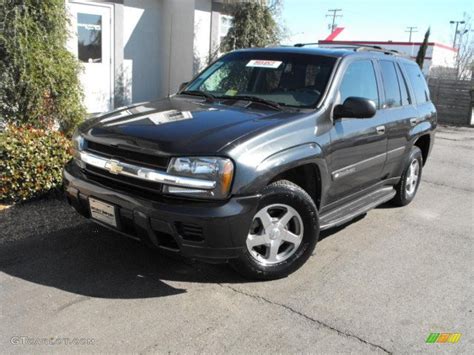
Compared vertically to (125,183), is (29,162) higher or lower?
lower

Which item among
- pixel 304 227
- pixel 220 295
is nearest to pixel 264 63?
pixel 304 227

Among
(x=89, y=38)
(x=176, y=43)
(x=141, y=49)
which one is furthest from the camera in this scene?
(x=176, y=43)

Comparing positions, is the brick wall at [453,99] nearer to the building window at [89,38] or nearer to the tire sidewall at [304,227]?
the building window at [89,38]

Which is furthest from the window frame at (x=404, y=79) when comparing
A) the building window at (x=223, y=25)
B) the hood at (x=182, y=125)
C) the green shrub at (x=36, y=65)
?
the building window at (x=223, y=25)

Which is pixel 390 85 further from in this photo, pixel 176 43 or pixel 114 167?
pixel 176 43

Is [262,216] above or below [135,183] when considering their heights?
below

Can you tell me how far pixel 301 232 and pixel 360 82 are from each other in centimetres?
176

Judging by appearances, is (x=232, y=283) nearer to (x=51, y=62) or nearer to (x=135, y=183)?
(x=135, y=183)

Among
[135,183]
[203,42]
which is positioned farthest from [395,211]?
[203,42]

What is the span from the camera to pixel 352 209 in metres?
4.75

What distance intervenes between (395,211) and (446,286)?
214 cm

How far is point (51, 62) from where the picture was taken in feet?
20.8

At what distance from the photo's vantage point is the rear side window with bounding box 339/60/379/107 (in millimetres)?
4656

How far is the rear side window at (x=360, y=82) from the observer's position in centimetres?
466
